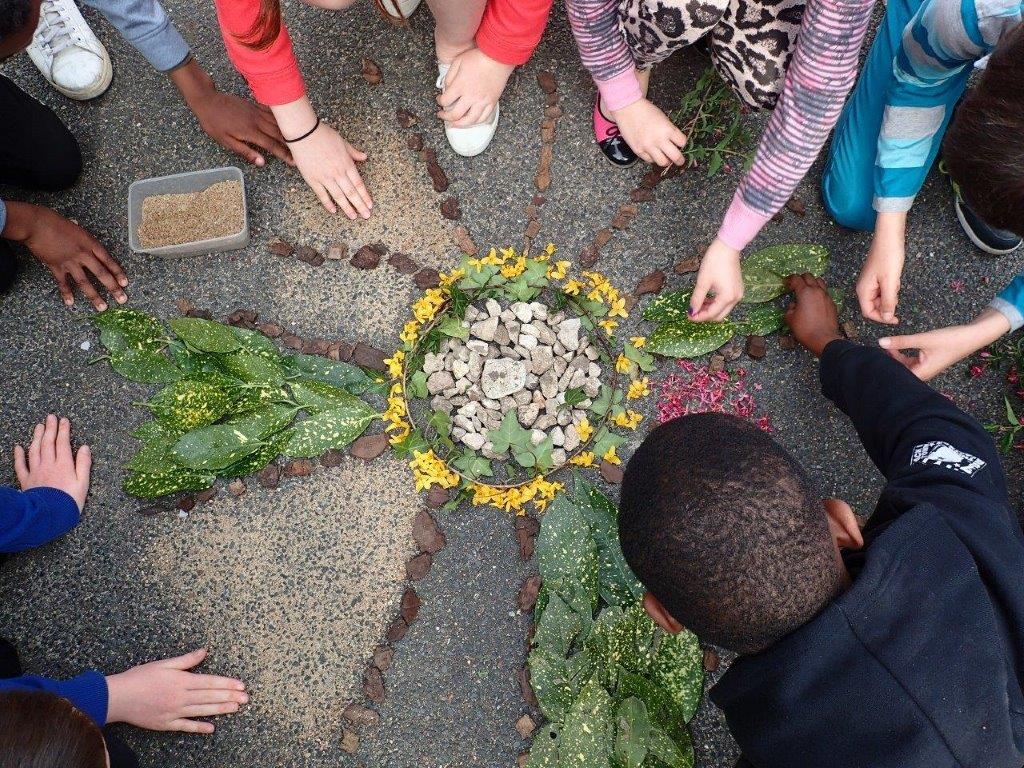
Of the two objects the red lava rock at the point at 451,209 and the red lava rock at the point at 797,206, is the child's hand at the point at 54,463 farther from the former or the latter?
the red lava rock at the point at 797,206

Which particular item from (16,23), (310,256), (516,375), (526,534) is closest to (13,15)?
(16,23)

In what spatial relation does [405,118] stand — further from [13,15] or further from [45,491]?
[45,491]

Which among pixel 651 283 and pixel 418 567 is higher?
pixel 651 283

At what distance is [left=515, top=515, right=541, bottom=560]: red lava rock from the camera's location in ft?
4.82

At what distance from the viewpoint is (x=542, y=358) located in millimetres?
1499

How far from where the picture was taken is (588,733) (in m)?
1.36

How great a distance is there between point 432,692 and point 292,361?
2.44ft

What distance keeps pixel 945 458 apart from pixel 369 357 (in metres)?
1.09

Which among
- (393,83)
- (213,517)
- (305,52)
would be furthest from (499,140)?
(213,517)

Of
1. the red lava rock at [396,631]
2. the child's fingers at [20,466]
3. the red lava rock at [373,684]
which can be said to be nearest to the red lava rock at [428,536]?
the red lava rock at [396,631]

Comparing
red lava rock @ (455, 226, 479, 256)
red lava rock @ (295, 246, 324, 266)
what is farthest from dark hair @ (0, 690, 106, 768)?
red lava rock @ (455, 226, 479, 256)

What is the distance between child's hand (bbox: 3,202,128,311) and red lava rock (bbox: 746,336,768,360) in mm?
1374

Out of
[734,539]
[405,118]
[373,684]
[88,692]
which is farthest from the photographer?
[405,118]

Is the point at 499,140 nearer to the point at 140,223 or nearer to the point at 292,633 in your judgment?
the point at 140,223
